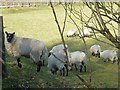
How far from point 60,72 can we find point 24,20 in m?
0.57

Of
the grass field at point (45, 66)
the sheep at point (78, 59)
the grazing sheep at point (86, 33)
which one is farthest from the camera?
the sheep at point (78, 59)

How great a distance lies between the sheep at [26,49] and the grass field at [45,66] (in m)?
0.05

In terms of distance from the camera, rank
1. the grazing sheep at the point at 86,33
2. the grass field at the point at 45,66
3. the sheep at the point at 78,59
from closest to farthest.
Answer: the grazing sheep at the point at 86,33, the grass field at the point at 45,66, the sheep at the point at 78,59

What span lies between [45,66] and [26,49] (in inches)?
8.9

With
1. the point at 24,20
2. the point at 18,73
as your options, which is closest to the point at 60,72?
the point at 18,73

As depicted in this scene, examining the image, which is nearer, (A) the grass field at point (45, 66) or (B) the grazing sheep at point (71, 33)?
(A) the grass field at point (45, 66)

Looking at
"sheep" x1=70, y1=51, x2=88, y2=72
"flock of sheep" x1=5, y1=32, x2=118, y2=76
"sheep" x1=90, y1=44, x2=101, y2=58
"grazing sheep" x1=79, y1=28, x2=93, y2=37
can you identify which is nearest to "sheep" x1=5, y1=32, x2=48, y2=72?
"flock of sheep" x1=5, y1=32, x2=118, y2=76

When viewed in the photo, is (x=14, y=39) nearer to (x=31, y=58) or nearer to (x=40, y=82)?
(x=31, y=58)

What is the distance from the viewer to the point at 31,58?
2582mm

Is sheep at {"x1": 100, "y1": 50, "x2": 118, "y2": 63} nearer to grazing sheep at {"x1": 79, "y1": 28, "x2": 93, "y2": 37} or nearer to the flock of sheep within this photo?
the flock of sheep

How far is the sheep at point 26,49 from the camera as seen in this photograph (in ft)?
8.38

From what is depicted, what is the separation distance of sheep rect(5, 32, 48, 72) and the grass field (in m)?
0.05

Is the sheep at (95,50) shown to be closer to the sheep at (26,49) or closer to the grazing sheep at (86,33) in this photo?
the sheep at (26,49)

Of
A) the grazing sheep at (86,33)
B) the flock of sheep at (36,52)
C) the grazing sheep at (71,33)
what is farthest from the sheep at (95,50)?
the grazing sheep at (86,33)
